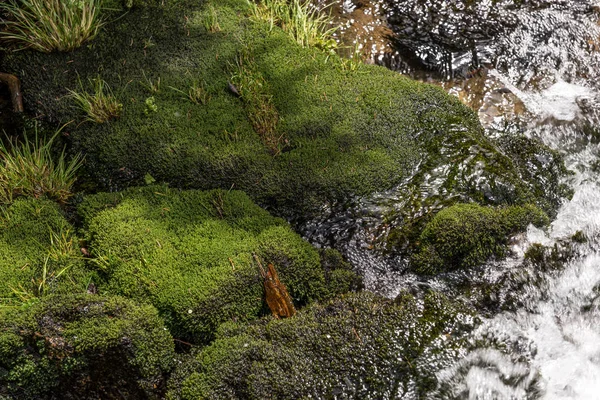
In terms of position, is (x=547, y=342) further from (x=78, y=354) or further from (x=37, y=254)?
(x=37, y=254)

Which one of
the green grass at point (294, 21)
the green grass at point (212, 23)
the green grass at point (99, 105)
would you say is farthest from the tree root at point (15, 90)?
the green grass at point (294, 21)

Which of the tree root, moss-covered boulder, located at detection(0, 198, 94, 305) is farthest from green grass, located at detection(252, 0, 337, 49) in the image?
moss-covered boulder, located at detection(0, 198, 94, 305)

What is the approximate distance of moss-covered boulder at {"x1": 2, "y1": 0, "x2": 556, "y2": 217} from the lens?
5465mm

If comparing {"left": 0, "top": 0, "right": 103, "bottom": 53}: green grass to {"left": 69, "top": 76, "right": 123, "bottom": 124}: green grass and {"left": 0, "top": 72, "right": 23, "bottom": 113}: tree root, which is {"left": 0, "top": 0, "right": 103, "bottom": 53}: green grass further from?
{"left": 69, "top": 76, "right": 123, "bottom": 124}: green grass

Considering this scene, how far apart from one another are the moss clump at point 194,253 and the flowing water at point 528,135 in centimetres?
57

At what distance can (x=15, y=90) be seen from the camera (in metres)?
6.20

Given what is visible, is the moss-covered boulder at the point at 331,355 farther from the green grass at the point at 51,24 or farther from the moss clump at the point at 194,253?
the green grass at the point at 51,24

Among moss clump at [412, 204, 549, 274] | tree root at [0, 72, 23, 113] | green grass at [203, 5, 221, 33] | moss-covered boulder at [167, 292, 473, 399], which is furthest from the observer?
green grass at [203, 5, 221, 33]

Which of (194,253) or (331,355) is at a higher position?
(194,253)

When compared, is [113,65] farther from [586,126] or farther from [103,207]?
[586,126]

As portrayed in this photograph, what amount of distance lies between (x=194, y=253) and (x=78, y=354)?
1267 mm

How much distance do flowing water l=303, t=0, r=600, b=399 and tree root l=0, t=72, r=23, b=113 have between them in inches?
153

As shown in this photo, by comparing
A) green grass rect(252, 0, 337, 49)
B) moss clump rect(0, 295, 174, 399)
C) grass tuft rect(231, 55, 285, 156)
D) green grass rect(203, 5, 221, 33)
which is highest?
green grass rect(252, 0, 337, 49)

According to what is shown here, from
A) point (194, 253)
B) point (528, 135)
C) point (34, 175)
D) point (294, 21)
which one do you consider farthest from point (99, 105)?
point (528, 135)
